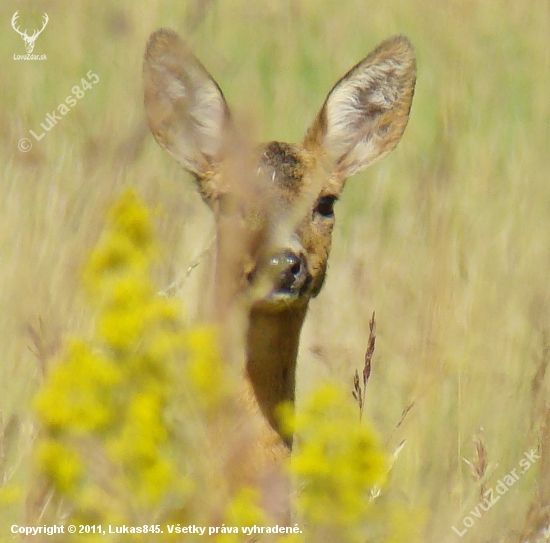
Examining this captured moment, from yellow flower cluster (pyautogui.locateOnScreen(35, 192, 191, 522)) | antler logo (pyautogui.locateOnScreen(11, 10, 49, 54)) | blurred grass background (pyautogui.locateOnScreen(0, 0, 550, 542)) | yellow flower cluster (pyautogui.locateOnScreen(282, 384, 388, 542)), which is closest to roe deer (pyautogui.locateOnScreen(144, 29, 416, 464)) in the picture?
blurred grass background (pyautogui.locateOnScreen(0, 0, 550, 542))

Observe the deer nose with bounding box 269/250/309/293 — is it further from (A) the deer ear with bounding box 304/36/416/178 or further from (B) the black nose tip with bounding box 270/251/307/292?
(A) the deer ear with bounding box 304/36/416/178

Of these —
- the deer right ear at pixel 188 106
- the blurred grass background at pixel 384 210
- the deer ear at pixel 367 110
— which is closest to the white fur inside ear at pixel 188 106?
the deer right ear at pixel 188 106

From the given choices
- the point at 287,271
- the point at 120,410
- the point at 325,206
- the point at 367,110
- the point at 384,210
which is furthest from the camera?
the point at 384,210

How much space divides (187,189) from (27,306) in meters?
2.18

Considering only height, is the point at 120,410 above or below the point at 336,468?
above

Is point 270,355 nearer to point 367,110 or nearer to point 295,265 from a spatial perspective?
point 295,265

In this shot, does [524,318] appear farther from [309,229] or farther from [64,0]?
[64,0]

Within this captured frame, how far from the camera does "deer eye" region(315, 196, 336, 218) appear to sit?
4.93m

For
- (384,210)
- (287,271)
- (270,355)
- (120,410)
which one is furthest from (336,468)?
(384,210)

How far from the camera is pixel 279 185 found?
469cm

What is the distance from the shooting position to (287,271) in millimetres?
4090

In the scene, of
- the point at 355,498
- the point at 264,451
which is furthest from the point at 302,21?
the point at 355,498

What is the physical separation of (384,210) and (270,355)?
2.50 meters

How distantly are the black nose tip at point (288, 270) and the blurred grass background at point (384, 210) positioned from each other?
1.27 feet
